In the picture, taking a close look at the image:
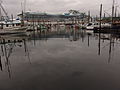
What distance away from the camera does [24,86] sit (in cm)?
825

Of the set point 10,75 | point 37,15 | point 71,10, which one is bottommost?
point 10,75

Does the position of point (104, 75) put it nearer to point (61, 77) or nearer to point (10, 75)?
point (61, 77)

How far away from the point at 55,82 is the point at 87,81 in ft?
7.44

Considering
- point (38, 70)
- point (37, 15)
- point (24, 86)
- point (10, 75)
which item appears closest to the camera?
point (24, 86)

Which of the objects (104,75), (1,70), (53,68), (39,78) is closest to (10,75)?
(1,70)

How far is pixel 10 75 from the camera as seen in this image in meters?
10.4

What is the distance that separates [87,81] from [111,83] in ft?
5.21

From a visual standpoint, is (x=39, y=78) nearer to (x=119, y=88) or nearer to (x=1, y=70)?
(x=1, y=70)

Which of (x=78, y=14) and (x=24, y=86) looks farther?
(x=78, y=14)

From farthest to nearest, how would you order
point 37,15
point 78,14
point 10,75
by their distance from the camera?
point 78,14
point 37,15
point 10,75

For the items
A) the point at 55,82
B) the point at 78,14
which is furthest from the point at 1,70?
the point at 78,14

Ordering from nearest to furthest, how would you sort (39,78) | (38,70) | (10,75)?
1. (39,78)
2. (10,75)
3. (38,70)

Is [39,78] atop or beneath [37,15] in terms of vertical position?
beneath

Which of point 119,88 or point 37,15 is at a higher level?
point 37,15
